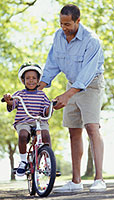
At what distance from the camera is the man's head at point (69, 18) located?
514cm

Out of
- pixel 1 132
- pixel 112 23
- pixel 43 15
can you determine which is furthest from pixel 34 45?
pixel 1 132

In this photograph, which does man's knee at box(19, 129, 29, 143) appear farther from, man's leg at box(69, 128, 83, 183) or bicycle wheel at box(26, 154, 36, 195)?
man's leg at box(69, 128, 83, 183)

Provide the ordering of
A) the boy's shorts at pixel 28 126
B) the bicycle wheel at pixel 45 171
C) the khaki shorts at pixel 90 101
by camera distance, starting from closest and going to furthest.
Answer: the bicycle wheel at pixel 45 171 → the boy's shorts at pixel 28 126 → the khaki shorts at pixel 90 101

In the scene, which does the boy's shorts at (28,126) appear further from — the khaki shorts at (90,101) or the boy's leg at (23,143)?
the khaki shorts at (90,101)

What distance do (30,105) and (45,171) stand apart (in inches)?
36.1

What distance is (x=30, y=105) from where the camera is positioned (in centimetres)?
519

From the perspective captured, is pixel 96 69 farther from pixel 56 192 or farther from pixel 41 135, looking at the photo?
pixel 56 192

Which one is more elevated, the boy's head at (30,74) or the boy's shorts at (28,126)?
the boy's head at (30,74)

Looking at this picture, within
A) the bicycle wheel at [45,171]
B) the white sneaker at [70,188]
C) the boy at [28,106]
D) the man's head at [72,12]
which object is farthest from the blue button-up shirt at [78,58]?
the white sneaker at [70,188]

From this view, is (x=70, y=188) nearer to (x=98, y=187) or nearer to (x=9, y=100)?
(x=98, y=187)

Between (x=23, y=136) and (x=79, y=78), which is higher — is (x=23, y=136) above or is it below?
below

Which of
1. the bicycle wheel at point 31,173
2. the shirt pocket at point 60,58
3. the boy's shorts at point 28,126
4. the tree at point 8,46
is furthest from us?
the tree at point 8,46

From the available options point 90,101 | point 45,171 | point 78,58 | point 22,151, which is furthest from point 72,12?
point 45,171

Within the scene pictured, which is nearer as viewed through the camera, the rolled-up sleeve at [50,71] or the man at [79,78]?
the man at [79,78]
